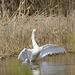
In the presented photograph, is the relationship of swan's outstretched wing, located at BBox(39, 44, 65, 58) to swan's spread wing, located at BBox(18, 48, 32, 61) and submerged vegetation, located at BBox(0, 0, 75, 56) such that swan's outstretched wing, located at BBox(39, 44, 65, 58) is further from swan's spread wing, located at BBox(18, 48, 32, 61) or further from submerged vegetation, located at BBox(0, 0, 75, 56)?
submerged vegetation, located at BBox(0, 0, 75, 56)

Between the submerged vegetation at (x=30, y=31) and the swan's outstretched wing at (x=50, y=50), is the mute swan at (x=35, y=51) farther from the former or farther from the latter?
the submerged vegetation at (x=30, y=31)

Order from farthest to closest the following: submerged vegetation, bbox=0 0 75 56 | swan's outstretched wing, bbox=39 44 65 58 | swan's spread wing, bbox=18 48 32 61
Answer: submerged vegetation, bbox=0 0 75 56
swan's outstretched wing, bbox=39 44 65 58
swan's spread wing, bbox=18 48 32 61

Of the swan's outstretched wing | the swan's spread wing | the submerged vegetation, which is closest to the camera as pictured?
the swan's spread wing

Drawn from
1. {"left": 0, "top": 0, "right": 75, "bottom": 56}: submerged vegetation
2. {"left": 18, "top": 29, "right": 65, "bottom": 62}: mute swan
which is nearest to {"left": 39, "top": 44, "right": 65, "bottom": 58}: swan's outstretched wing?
{"left": 18, "top": 29, "right": 65, "bottom": 62}: mute swan

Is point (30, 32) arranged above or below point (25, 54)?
above

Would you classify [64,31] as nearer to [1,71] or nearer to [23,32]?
[23,32]

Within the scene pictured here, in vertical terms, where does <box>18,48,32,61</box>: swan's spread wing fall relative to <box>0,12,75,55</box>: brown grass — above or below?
below

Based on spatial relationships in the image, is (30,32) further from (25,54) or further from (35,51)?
(35,51)

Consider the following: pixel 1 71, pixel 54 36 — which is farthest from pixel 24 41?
pixel 1 71

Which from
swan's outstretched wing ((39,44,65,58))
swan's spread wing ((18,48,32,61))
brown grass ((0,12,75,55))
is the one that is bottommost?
swan's spread wing ((18,48,32,61))

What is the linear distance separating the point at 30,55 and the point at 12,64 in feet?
4.05

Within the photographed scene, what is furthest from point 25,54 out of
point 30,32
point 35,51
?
point 30,32

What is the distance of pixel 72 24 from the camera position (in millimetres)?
14055

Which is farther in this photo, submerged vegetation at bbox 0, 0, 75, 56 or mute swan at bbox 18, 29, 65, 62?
submerged vegetation at bbox 0, 0, 75, 56
